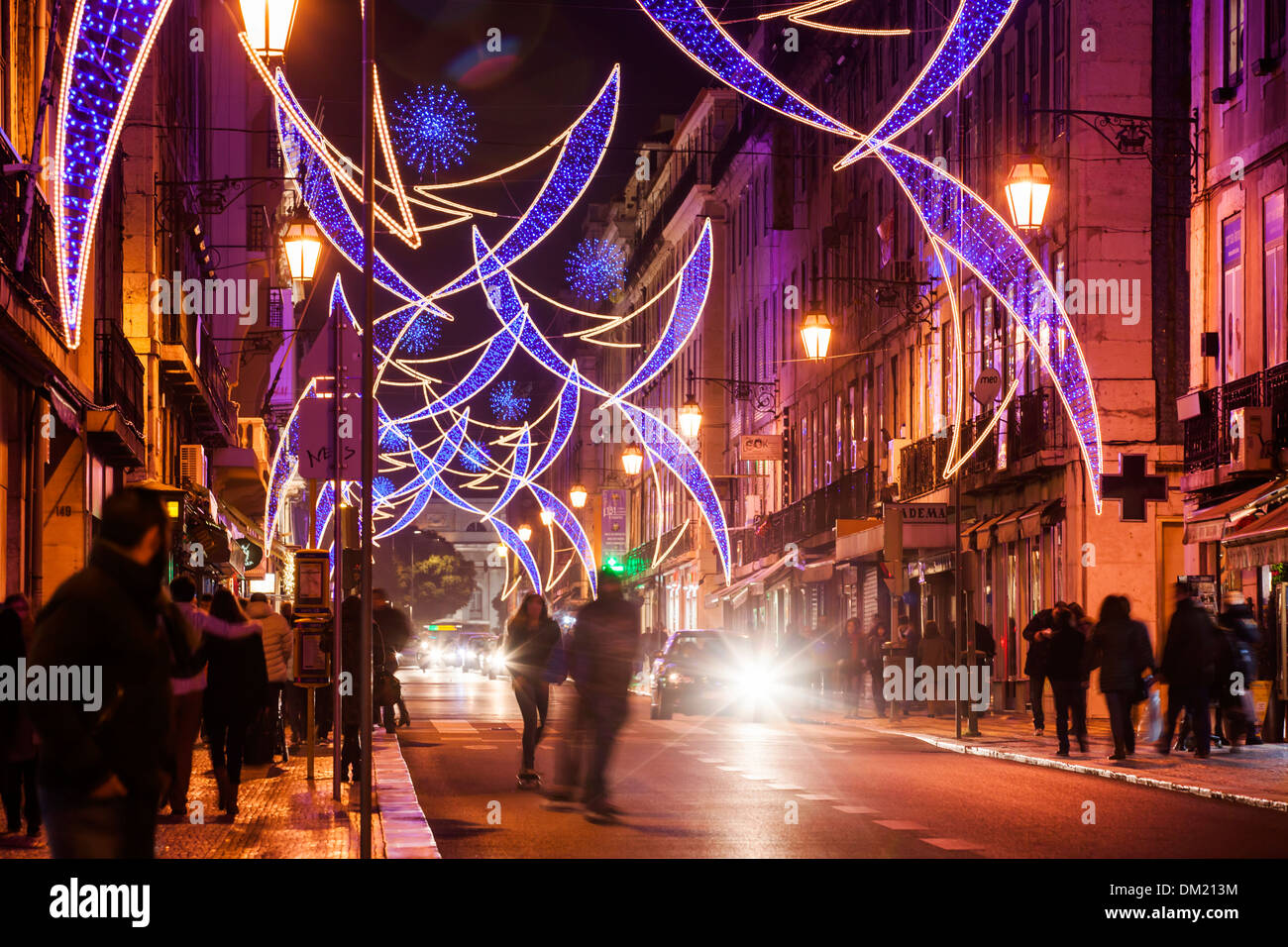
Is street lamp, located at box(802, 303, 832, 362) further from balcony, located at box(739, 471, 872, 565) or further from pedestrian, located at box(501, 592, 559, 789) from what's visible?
pedestrian, located at box(501, 592, 559, 789)

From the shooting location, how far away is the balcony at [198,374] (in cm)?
3500

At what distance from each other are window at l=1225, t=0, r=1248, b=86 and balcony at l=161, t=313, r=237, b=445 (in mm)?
17451

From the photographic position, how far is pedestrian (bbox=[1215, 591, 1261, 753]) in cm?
2378

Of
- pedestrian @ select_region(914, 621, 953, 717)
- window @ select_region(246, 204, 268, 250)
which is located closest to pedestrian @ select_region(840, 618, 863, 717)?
pedestrian @ select_region(914, 621, 953, 717)

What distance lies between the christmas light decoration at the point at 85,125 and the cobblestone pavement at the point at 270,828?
417cm

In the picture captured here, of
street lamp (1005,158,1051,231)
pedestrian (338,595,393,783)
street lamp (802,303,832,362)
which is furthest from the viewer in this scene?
street lamp (802,303,832,362)

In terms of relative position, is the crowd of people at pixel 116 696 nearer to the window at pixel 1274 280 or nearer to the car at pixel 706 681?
the window at pixel 1274 280

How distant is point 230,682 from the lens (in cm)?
1636

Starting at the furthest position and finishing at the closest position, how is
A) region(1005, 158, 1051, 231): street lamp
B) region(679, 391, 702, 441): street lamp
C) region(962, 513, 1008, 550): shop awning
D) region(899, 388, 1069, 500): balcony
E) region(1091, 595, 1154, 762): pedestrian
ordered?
region(679, 391, 702, 441): street lamp → region(962, 513, 1008, 550): shop awning → region(899, 388, 1069, 500): balcony → region(1005, 158, 1051, 231): street lamp → region(1091, 595, 1154, 762): pedestrian

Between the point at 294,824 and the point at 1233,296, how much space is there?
58.2 ft

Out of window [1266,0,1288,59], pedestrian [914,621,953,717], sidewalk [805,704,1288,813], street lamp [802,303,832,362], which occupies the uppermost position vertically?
window [1266,0,1288,59]
